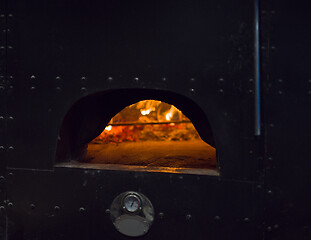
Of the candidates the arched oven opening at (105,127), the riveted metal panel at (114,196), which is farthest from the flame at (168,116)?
the riveted metal panel at (114,196)

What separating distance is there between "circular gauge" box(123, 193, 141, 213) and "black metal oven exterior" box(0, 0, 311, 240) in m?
0.08

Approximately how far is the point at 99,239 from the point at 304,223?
1500 millimetres

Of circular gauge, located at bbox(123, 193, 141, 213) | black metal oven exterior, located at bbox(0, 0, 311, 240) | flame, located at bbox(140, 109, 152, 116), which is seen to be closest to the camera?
black metal oven exterior, located at bbox(0, 0, 311, 240)

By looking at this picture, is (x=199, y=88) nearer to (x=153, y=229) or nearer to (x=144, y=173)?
(x=144, y=173)

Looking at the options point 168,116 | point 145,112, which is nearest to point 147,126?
point 145,112

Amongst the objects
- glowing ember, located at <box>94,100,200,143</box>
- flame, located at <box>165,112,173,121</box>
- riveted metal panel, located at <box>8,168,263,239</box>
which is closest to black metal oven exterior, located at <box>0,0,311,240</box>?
riveted metal panel, located at <box>8,168,263,239</box>

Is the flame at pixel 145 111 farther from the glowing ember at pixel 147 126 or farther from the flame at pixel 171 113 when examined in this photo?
the flame at pixel 171 113

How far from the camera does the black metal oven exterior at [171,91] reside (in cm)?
173

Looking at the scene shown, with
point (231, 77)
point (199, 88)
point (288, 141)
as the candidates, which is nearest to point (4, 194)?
point (199, 88)

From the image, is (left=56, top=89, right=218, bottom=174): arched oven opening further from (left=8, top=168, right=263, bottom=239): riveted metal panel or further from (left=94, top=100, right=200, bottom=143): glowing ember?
(left=94, top=100, right=200, bottom=143): glowing ember

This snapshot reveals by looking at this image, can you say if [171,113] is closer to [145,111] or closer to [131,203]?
[145,111]

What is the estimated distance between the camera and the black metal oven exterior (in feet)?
5.68

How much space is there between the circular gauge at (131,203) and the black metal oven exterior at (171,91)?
0.08 metres

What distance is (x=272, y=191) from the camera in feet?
5.75
